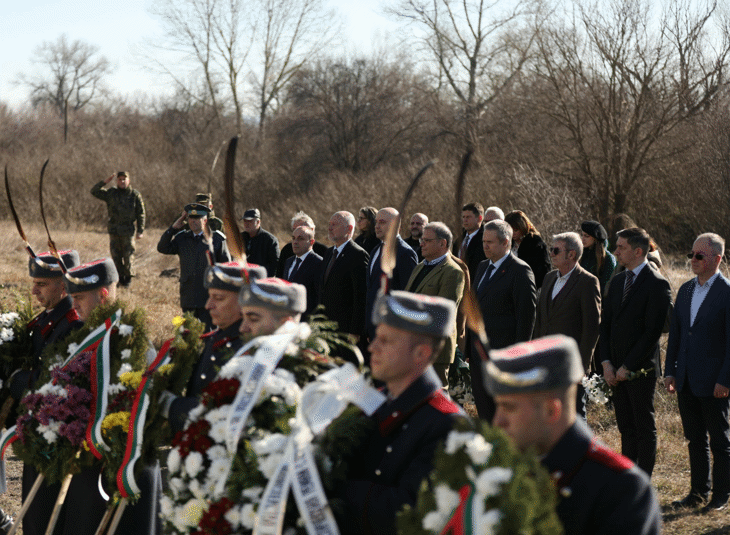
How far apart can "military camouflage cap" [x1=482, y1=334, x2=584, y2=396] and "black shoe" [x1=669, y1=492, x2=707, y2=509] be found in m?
3.86

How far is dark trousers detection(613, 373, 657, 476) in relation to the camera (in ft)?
18.8

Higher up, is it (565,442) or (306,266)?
(306,266)

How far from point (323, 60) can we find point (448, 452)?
2644 centimetres

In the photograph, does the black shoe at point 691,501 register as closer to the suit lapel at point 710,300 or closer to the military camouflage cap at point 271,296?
the suit lapel at point 710,300

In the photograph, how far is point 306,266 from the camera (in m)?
8.14

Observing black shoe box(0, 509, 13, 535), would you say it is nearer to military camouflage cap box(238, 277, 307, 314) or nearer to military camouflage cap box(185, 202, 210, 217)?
military camouflage cap box(238, 277, 307, 314)

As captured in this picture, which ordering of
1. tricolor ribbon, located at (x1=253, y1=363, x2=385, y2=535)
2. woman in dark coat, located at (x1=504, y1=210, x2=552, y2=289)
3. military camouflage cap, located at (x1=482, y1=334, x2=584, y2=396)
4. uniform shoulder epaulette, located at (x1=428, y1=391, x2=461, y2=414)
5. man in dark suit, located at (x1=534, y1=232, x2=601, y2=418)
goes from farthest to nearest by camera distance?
woman in dark coat, located at (x1=504, y1=210, x2=552, y2=289)
man in dark suit, located at (x1=534, y1=232, x2=601, y2=418)
uniform shoulder epaulette, located at (x1=428, y1=391, x2=461, y2=414)
tricolor ribbon, located at (x1=253, y1=363, x2=385, y2=535)
military camouflage cap, located at (x1=482, y1=334, x2=584, y2=396)

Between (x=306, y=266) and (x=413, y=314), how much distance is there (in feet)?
17.4

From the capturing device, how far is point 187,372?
3.89 metres

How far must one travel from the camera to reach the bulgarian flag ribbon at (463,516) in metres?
2.08

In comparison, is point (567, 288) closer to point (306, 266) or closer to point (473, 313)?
point (306, 266)

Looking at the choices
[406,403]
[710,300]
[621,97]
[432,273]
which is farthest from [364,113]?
[406,403]

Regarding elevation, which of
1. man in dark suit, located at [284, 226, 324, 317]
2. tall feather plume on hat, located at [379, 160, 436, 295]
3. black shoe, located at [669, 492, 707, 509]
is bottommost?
black shoe, located at [669, 492, 707, 509]

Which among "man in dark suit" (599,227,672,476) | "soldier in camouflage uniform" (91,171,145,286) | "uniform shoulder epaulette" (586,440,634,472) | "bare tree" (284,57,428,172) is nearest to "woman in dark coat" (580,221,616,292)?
"man in dark suit" (599,227,672,476)
